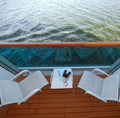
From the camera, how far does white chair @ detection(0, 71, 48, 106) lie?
8.25ft

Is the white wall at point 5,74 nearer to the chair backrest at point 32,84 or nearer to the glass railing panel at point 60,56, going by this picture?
the chair backrest at point 32,84

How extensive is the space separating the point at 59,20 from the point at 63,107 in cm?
728

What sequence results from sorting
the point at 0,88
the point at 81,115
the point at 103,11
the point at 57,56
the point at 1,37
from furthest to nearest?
the point at 103,11 < the point at 1,37 < the point at 57,56 < the point at 81,115 < the point at 0,88

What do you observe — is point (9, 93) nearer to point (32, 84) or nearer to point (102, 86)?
point (32, 84)

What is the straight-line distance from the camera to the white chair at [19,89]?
2.51 metres

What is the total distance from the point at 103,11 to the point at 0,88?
30.1 ft

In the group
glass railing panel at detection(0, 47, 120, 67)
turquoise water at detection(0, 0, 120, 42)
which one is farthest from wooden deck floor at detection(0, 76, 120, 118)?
turquoise water at detection(0, 0, 120, 42)

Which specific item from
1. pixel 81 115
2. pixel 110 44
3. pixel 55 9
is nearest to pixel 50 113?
pixel 81 115

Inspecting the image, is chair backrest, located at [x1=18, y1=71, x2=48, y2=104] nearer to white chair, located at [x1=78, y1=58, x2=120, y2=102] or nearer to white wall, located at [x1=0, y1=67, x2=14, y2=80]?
white wall, located at [x1=0, y1=67, x2=14, y2=80]

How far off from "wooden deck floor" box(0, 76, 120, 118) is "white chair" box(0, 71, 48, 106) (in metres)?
0.18

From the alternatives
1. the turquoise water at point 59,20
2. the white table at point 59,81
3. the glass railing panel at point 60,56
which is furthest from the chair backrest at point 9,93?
the turquoise water at point 59,20

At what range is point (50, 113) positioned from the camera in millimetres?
2809

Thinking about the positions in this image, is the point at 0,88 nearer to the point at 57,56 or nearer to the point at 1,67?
the point at 1,67

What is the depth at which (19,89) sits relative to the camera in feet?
9.77
